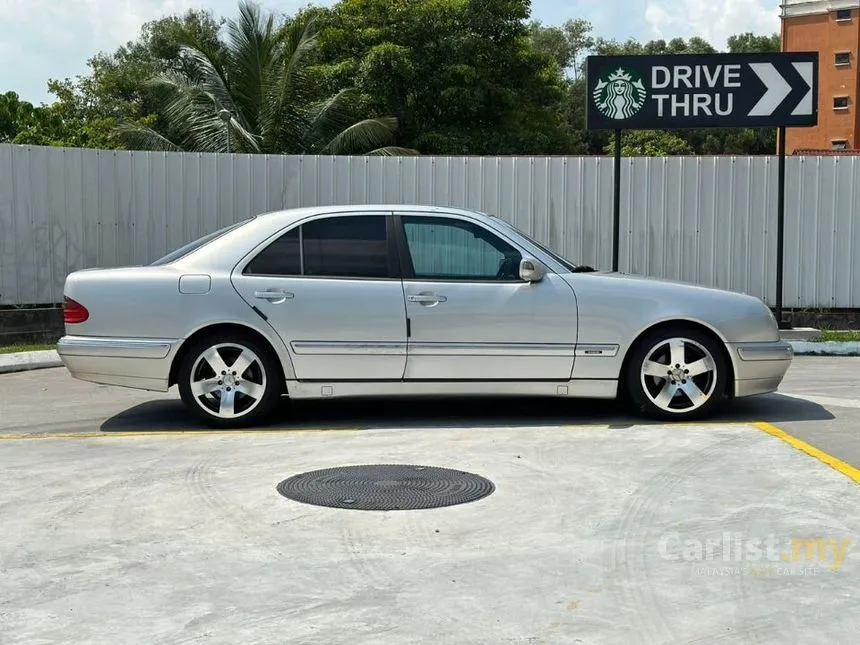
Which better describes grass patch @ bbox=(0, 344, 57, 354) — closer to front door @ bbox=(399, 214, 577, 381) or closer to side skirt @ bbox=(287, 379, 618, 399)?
side skirt @ bbox=(287, 379, 618, 399)

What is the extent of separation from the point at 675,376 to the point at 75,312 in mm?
4360

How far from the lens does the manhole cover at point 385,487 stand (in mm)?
5480

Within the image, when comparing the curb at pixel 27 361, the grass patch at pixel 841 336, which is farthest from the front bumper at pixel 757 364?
the curb at pixel 27 361

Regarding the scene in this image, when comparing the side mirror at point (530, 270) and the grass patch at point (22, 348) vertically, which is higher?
the side mirror at point (530, 270)

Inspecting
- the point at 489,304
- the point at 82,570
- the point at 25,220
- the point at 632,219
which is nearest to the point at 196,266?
the point at 489,304

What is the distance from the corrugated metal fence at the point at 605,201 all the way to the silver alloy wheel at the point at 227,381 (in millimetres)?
6938

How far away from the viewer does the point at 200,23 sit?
50156 millimetres

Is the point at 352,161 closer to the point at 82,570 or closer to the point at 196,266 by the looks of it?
the point at 196,266

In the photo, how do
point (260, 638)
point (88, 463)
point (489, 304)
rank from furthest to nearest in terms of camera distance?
point (489, 304) → point (88, 463) → point (260, 638)

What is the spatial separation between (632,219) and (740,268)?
5.24 feet

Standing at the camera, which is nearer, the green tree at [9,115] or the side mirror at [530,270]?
the side mirror at [530,270]

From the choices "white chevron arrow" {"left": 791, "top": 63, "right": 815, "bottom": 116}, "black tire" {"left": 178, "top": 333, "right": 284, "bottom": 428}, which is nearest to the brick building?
"white chevron arrow" {"left": 791, "top": 63, "right": 815, "bottom": 116}

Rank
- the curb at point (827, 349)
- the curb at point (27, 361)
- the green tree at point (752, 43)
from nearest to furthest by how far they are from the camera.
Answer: the curb at point (27, 361)
the curb at point (827, 349)
the green tree at point (752, 43)

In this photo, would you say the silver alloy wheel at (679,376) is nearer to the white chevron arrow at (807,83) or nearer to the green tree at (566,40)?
the white chevron arrow at (807,83)
